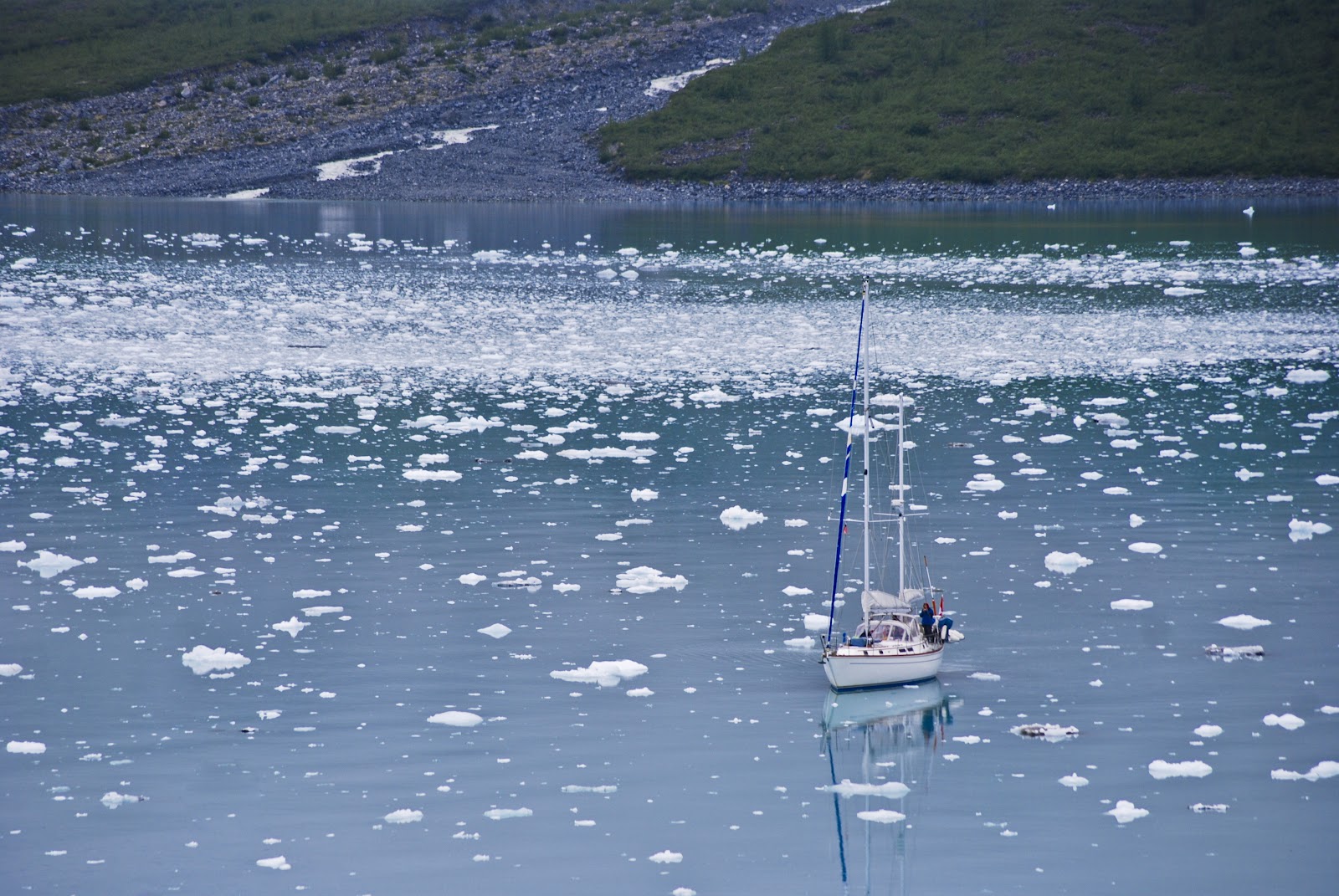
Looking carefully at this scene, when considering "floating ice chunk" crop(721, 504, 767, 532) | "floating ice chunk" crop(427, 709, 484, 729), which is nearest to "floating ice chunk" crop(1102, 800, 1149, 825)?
"floating ice chunk" crop(427, 709, 484, 729)

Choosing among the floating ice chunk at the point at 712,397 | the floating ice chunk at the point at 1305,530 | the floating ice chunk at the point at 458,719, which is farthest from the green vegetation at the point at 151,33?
the floating ice chunk at the point at 458,719

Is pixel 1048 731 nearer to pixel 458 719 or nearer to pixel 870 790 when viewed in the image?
pixel 870 790

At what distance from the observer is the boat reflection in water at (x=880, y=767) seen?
1048cm

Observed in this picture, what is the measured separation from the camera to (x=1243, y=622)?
15195mm

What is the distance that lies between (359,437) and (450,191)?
2175 inches

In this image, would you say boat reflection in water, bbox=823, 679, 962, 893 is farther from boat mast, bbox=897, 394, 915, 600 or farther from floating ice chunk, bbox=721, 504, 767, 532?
floating ice chunk, bbox=721, 504, 767, 532

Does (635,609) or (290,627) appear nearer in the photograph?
(290,627)

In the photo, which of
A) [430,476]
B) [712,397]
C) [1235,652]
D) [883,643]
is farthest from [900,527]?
[712,397]

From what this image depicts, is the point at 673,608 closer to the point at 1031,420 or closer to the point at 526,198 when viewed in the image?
the point at 1031,420

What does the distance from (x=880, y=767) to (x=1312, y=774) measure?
3364mm

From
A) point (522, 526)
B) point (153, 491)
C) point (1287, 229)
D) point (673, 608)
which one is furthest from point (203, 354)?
point (1287, 229)

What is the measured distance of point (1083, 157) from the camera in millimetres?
80500

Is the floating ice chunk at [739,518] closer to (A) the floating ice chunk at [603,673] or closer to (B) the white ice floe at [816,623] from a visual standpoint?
(B) the white ice floe at [816,623]

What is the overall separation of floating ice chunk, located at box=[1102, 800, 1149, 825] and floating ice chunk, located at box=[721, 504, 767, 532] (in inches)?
332
